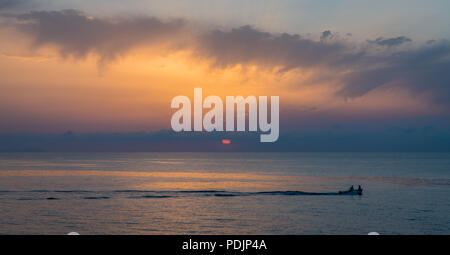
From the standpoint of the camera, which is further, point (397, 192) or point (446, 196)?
point (397, 192)

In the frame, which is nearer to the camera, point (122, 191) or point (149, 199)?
point (149, 199)

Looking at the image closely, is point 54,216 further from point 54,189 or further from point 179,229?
point 54,189

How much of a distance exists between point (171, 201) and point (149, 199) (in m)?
4.27

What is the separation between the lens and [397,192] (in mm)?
75250

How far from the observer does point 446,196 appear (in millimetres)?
68875
